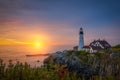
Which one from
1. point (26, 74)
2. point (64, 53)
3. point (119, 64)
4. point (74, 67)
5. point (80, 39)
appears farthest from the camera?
point (80, 39)

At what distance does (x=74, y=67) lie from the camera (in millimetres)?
71688

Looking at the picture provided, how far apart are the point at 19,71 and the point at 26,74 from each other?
0.71 m

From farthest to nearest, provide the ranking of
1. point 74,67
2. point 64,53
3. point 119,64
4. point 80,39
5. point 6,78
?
1. point 80,39
2. point 64,53
3. point 74,67
4. point 119,64
5. point 6,78

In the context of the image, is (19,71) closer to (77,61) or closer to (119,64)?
(119,64)

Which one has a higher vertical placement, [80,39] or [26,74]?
[80,39]

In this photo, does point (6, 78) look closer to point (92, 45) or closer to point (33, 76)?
point (33, 76)

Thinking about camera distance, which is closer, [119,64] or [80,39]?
[119,64]

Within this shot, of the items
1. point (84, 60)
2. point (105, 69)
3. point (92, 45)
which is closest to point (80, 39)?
point (92, 45)

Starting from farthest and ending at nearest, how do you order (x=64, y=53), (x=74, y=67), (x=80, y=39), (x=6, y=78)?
(x=80, y=39), (x=64, y=53), (x=74, y=67), (x=6, y=78)

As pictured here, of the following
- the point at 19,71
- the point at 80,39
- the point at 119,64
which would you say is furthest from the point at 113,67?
the point at 19,71

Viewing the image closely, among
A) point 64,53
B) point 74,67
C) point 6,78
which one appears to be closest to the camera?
point 6,78

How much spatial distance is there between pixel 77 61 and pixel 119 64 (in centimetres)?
1421

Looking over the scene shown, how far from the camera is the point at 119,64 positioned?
65000 millimetres

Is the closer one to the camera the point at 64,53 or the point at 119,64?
the point at 119,64
